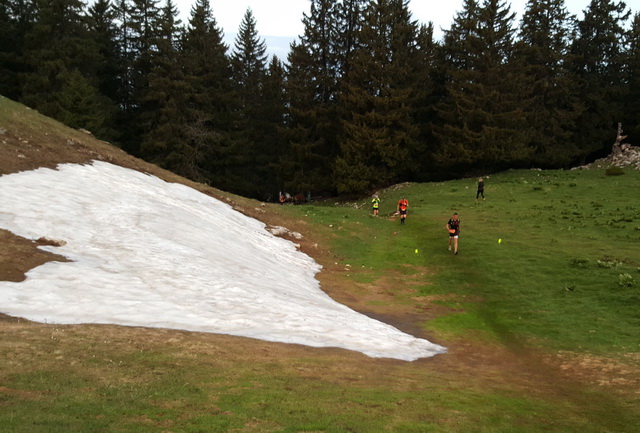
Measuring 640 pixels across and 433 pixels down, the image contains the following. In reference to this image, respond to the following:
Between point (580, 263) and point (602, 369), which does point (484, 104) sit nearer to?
point (580, 263)

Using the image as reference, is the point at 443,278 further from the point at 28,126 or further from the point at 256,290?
the point at 28,126

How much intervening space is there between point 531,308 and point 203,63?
60.9 m

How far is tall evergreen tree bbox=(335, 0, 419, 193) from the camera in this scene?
59125 mm

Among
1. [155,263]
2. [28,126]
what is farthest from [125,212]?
[28,126]

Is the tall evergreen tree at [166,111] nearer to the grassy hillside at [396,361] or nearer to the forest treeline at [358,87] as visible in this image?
the forest treeline at [358,87]

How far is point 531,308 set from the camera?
17.9 m

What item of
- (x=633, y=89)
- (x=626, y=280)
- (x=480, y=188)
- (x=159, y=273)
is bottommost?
(x=626, y=280)

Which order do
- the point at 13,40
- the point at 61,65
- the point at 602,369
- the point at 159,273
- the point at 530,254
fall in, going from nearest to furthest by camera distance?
the point at 602,369
the point at 159,273
the point at 530,254
the point at 61,65
the point at 13,40

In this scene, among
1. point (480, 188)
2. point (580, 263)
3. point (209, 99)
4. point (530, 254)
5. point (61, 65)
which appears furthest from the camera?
point (209, 99)

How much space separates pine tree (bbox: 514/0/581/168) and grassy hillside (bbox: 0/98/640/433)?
34619 mm

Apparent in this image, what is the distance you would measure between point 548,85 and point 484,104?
37.9ft

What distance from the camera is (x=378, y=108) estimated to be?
6075cm

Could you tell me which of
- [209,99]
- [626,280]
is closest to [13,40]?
[209,99]

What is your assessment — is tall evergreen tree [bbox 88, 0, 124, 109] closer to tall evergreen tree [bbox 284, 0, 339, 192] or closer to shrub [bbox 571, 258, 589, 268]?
tall evergreen tree [bbox 284, 0, 339, 192]
